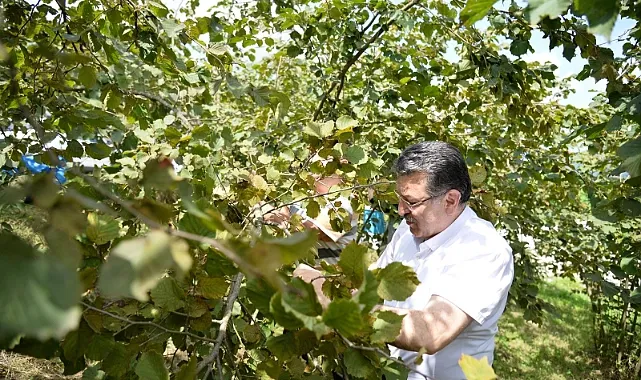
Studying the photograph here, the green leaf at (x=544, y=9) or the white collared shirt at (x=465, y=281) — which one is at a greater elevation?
the green leaf at (x=544, y=9)

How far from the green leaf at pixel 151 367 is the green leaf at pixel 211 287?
1.02 feet

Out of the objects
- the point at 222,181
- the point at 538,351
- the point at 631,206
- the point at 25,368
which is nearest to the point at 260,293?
the point at 222,181

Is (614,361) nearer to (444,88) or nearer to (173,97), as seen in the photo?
(444,88)

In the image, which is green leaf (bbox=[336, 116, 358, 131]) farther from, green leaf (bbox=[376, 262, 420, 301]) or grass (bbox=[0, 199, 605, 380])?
grass (bbox=[0, 199, 605, 380])

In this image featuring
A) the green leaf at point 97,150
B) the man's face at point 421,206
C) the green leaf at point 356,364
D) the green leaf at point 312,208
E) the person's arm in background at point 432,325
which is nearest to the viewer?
the green leaf at point 356,364

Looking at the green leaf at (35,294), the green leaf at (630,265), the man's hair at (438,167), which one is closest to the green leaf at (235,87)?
the man's hair at (438,167)

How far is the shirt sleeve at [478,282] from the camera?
1.70 meters

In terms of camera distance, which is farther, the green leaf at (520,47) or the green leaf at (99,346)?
the green leaf at (520,47)

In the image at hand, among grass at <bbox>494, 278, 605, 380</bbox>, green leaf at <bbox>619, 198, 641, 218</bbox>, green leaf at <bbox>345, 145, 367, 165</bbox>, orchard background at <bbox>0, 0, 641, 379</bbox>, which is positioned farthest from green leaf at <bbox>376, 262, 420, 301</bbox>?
grass at <bbox>494, 278, 605, 380</bbox>

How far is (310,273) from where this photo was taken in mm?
1547

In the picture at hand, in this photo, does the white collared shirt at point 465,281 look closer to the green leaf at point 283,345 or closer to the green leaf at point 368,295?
the green leaf at point 283,345

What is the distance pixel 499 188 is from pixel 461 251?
329 centimetres

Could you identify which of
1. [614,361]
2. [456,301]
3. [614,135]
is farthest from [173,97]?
[614,361]

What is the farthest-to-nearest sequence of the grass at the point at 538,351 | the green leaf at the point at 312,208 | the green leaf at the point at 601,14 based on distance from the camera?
the grass at the point at 538,351, the green leaf at the point at 312,208, the green leaf at the point at 601,14
